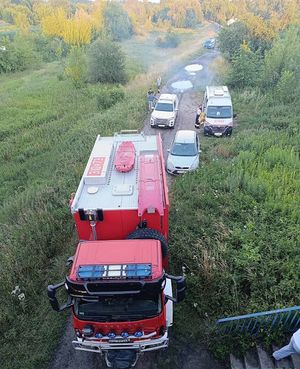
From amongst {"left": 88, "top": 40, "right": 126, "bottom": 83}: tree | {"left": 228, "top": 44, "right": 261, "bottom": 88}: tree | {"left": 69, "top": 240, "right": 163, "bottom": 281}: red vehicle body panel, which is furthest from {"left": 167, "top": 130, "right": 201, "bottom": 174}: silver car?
{"left": 88, "top": 40, "right": 126, "bottom": 83}: tree

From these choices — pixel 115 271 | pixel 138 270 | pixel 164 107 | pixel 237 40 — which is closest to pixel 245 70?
pixel 164 107

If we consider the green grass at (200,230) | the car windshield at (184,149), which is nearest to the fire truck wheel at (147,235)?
the green grass at (200,230)

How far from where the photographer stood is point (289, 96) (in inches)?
886

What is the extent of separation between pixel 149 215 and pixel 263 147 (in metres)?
9.37

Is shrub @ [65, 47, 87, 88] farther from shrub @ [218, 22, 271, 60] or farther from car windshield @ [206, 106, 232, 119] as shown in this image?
car windshield @ [206, 106, 232, 119]

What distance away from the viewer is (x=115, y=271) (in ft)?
19.1

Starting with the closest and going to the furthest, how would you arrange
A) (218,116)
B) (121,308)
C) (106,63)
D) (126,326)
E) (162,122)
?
(121,308)
(126,326)
(218,116)
(162,122)
(106,63)

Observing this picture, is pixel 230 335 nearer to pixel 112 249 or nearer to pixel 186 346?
pixel 186 346

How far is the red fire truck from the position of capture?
5.86 meters

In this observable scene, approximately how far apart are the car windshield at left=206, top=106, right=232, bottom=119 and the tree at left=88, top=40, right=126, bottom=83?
17130 mm

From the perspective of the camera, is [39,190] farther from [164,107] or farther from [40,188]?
[164,107]

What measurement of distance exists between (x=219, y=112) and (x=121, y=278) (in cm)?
1566

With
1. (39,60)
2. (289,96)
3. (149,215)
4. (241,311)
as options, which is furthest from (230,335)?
(39,60)

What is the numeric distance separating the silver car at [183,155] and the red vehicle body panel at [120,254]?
8.15m
